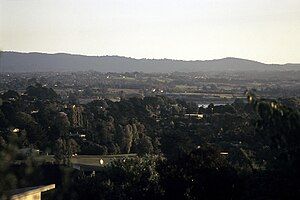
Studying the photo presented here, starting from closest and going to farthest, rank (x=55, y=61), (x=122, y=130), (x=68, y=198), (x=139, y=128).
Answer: (x=68, y=198), (x=122, y=130), (x=139, y=128), (x=55, y=61)

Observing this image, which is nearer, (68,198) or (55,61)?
(68,198)

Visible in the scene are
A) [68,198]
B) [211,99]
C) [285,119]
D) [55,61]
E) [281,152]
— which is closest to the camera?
[285,119]

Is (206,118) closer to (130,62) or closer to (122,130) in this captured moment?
(122,130)

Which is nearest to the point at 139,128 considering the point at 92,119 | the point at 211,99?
the point at 92,119

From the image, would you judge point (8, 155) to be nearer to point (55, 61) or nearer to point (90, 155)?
point (90, 155)

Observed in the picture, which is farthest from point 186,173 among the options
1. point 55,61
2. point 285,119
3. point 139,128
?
point 55,61

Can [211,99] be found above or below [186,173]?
below
